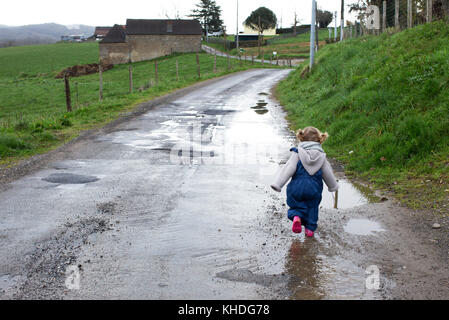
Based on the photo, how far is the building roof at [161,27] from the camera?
7825 cm

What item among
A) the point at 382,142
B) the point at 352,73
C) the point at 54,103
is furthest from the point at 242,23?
the point at 382,142

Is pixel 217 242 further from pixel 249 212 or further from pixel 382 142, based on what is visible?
pixel 382 142

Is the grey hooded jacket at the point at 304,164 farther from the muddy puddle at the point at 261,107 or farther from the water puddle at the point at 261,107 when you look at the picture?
the water puddle at the point at 261,107

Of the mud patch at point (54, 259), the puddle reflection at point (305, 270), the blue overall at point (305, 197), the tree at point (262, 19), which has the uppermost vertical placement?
the tree at point (262, 19)

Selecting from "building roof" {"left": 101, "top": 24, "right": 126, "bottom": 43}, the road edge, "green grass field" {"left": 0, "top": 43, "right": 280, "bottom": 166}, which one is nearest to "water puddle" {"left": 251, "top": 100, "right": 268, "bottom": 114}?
the road edge

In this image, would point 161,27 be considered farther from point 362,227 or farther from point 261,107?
point 362,227

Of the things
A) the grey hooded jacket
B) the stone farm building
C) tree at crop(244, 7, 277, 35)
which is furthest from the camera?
tree at crop(244, 7, 277, 35)

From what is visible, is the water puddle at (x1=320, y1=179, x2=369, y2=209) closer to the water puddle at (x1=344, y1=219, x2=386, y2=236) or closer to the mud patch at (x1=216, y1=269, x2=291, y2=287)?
the water puddle at (x1=344, y1=219, x2=386, y2=236)

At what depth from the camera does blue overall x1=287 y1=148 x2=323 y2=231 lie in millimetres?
5434

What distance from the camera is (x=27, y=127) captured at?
43.2 ft

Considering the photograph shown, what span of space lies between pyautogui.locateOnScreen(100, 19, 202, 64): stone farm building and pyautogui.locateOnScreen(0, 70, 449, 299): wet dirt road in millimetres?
69379

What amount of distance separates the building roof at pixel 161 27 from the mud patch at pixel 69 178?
238ft

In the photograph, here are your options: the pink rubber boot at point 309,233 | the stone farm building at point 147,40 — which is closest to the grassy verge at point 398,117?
the pink rubber boot at point 309,233

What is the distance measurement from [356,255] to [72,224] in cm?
358
